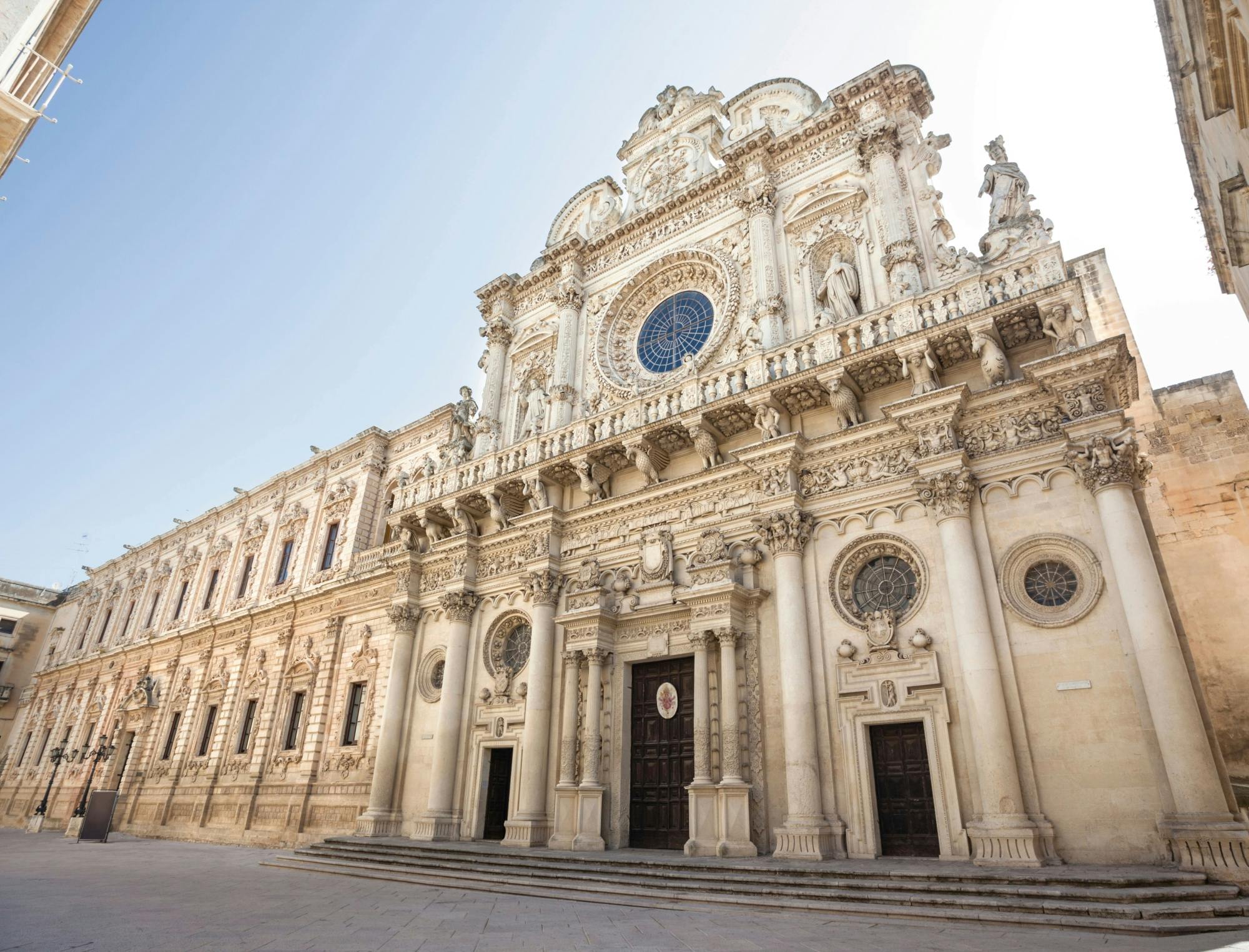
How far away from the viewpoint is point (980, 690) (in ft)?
31.5

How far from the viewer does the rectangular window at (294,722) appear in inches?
843

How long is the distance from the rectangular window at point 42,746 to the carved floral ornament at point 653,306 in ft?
112

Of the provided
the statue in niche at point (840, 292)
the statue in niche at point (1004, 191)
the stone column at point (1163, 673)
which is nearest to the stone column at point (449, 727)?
the statue in niche at point (840, 292)

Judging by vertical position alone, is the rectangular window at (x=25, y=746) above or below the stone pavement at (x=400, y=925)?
above

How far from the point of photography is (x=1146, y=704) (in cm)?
885

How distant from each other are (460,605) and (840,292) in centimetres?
1050

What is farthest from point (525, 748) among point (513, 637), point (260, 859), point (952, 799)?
point (952, 799)

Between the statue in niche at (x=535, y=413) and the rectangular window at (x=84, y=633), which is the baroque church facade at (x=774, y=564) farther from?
A: the rectangular window at (x=84, y=633)

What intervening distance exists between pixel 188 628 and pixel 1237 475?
3221 cm

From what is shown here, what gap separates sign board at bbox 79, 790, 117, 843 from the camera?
21.1m

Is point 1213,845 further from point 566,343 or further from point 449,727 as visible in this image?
point 566,343

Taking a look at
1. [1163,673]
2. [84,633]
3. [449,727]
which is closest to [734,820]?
[1163,673]

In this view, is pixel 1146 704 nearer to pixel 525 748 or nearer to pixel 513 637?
pixel 525 748

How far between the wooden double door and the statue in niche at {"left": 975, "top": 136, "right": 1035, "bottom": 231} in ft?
31.2
